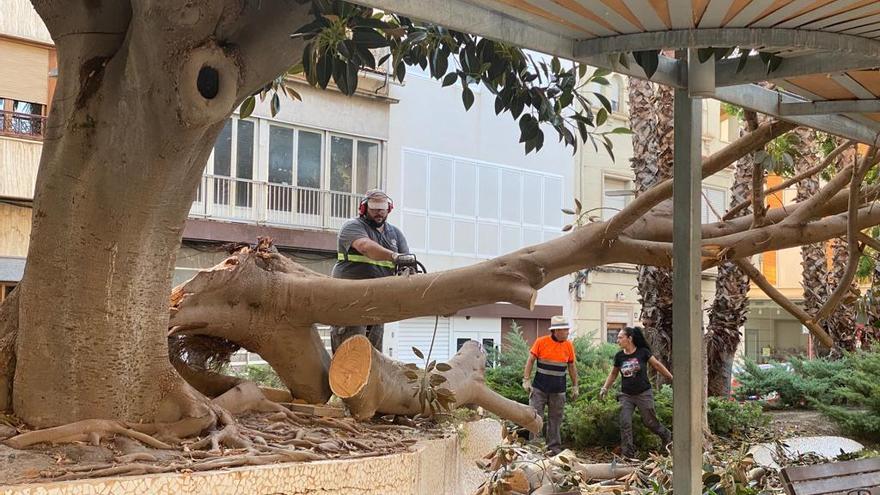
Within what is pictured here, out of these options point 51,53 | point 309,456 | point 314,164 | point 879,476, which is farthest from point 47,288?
point 314,164

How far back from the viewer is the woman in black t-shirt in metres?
11.1

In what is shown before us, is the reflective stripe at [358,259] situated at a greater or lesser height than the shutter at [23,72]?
lesser

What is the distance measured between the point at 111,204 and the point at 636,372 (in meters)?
7.34

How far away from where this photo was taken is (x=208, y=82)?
4.74m

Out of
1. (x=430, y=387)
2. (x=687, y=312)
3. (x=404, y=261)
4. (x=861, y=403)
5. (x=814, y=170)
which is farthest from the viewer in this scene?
(x=861, y=403)

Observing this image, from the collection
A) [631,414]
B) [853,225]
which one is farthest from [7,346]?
[631,414]

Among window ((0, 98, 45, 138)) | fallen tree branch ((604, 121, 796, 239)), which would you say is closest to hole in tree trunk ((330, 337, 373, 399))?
fallen tree branch ((604, 121, 796, 239))

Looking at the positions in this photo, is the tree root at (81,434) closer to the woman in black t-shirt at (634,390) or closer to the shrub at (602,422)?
the woman in black t-shirt at (634,390)

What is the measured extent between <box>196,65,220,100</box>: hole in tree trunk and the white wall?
16.4m

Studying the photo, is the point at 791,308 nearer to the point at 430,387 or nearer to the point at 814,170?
the point at 814,170

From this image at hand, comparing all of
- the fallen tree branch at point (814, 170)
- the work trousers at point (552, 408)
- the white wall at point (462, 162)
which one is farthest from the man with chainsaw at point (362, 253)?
the white wall at point (462, 162)

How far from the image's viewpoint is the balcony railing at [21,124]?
16.7 metres

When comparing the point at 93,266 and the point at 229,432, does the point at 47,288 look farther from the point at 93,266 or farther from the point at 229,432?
the point at 229,432

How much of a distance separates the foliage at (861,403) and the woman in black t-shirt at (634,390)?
2796 millimetres
